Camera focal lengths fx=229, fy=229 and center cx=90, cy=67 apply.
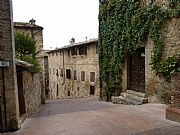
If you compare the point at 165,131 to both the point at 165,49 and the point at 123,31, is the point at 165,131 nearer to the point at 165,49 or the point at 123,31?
the point at 165,49

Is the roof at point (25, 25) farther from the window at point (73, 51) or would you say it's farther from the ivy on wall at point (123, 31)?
the ivy on wall at point (123, 31)

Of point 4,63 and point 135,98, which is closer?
point 4,63

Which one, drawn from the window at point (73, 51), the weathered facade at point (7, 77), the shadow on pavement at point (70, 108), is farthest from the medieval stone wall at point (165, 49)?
the window at point (73, 51)

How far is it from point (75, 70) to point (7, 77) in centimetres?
1988

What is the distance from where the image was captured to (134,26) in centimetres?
1089

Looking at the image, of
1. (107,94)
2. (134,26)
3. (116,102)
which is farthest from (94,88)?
(134,26)

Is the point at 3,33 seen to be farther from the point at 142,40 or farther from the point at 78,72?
the point at 78,72

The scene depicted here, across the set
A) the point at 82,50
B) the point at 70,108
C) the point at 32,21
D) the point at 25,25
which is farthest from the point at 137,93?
the point at 32,21

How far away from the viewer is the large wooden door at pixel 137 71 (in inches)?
436

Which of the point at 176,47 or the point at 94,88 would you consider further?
the point at 94,88

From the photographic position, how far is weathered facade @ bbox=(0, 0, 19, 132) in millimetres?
6590

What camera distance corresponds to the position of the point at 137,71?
11.6m

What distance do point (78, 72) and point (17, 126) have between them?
18.9m

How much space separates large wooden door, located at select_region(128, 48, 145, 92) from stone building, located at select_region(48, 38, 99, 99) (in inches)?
320
